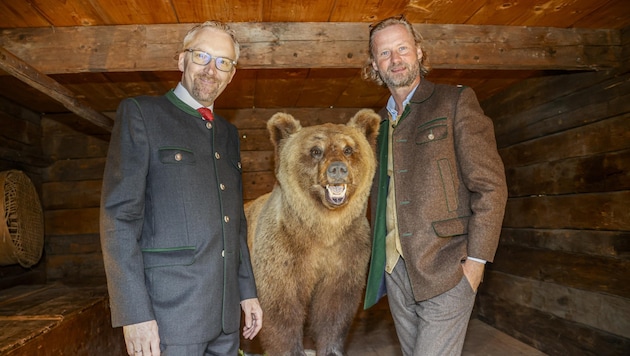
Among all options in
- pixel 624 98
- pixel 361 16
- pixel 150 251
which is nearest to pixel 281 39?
pixel 361 16

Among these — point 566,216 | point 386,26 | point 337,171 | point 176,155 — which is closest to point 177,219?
point 176,155

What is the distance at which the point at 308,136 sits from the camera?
9.84 feet

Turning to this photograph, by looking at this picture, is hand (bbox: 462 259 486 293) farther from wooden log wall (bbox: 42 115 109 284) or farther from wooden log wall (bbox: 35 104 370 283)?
wooden log wall (bbox: 42 115 109 284)

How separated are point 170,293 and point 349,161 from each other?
60.1 inches

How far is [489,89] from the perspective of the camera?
16.1ft

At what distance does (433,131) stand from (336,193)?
788 mm

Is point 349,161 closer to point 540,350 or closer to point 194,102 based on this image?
point 194,102

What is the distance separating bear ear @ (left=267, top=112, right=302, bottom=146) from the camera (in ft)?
10.4

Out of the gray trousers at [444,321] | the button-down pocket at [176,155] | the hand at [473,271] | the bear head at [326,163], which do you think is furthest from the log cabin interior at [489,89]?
the gray trousers at [444,321]

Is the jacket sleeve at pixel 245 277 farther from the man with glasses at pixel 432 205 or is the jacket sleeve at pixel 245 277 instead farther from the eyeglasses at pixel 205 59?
the eyeglasses at pixel 205 59

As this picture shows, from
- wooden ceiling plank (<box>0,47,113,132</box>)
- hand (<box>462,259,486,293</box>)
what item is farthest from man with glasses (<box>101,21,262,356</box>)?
wooden ceiling plank (<box>0,47,113,132</box>)

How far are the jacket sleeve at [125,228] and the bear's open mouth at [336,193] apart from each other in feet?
4.14

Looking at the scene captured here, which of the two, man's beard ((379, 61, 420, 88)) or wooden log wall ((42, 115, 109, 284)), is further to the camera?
wooden log wall ((42, 115, 109, 284))

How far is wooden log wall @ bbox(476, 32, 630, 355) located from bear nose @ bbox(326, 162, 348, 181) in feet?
7.36
